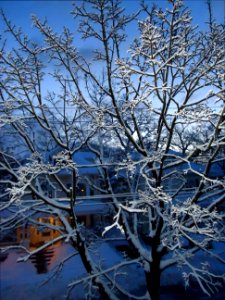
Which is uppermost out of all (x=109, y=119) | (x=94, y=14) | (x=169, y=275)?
(x=94, y=14)

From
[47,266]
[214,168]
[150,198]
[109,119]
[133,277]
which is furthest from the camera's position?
[214,168]

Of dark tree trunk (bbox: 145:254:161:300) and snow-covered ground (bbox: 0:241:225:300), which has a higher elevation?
dark tree trunk (bbox: 145:254:161:300)

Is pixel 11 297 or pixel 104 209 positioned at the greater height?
pixel 104 209

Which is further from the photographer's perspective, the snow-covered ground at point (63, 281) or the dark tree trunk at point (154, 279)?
the snow-covered ground at point (63, 281)

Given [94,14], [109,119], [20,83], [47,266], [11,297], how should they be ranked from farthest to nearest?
1. [47,266]
2. [11,297]
3. [109,119]
4. [20,83]
5. [94,14]

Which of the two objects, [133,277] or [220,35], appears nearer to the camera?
[220,35]

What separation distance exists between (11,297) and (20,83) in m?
10.2

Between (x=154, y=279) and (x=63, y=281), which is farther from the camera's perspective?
(x=63, y=281)

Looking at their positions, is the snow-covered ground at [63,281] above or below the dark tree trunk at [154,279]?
below

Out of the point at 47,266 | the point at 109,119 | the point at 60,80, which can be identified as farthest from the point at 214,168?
the point at 60,80

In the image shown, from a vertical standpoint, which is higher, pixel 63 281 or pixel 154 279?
pixel 154 279

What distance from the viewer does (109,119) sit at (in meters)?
9.70

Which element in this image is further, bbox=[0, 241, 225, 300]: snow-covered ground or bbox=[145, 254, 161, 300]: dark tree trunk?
bbox=[0, 241, 225, 300]: snow-covered ground

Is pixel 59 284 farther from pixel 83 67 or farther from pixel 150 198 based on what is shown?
pixel 83 67
